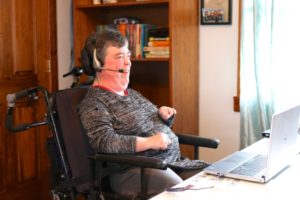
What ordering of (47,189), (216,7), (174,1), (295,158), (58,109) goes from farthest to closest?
(47,189), (216,7), (174,1), (58,109), (295,158)

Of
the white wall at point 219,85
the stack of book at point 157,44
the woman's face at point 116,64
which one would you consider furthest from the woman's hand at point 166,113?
the white wall at point 219,85

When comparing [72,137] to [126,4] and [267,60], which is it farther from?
[267,60]

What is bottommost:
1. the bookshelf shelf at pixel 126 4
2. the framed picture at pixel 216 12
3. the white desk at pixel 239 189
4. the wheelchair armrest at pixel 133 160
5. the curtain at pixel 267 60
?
the white desk at pixel 239 189

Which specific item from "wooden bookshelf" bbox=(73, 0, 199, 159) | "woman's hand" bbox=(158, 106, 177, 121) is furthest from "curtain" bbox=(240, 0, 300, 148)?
"woman's hand" bbox=(158, 106, 177, 121)

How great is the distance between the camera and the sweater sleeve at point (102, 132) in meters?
1.97

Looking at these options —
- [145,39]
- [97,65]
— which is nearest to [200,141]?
[97,65]

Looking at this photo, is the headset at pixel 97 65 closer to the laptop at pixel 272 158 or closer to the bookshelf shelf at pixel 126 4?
the laptop at pixel 272 158

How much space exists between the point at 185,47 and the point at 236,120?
0.63m

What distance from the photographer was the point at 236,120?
3162 mm

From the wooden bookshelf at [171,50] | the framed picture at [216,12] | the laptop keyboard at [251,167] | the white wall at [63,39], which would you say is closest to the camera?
the laptop keyboard at [251,167]

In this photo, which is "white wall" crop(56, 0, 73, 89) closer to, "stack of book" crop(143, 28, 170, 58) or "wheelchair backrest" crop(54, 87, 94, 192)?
"stack of book" crop(143, 28, 170, 58)

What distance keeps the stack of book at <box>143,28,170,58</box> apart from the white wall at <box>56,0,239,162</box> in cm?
29

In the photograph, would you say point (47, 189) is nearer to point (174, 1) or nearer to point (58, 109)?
point (58, 109)

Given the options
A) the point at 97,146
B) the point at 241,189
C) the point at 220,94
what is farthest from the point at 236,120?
the point at 241,189
